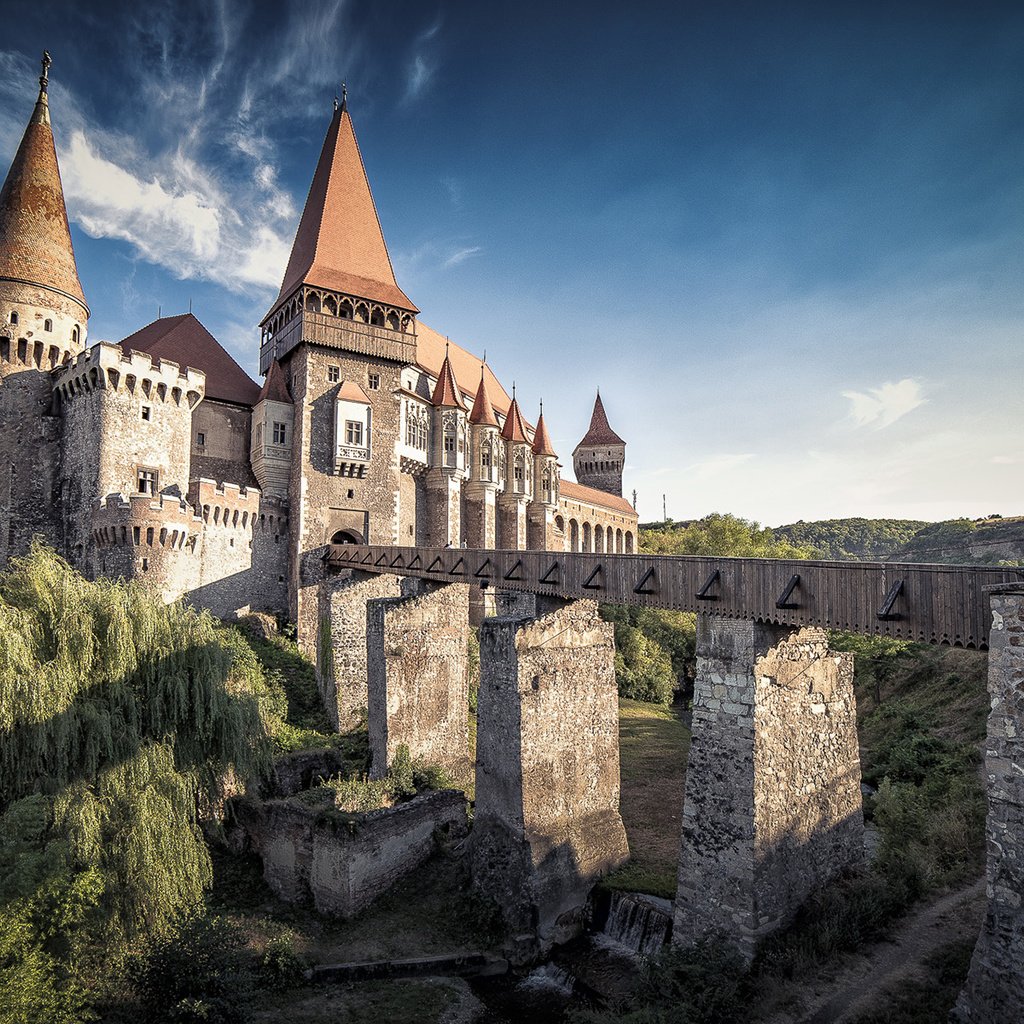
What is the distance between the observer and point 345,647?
23.8m

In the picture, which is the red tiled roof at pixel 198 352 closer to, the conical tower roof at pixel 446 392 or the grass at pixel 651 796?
the conical tower roof at pixel 446 392

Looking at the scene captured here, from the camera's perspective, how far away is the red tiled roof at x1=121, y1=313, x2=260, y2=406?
2997 centimetres

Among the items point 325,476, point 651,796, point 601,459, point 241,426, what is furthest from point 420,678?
point 601,459

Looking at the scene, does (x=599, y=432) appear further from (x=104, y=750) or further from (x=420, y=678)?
(x=104, y=750)

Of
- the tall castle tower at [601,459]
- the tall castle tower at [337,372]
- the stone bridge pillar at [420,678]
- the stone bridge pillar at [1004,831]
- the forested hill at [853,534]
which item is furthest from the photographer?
the forested hill at [853,534]

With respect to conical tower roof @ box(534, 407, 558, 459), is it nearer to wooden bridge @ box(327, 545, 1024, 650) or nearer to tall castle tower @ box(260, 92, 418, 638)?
tall castle tower @ box(260, 92, 418, 638)

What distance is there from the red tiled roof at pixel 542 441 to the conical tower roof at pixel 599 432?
24.5m

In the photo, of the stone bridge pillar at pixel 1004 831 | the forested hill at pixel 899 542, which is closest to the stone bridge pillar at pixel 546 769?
the stone bridge pillar at pixel 1004 831

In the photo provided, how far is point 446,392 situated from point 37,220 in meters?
19.3

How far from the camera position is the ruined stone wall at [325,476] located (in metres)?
28.8

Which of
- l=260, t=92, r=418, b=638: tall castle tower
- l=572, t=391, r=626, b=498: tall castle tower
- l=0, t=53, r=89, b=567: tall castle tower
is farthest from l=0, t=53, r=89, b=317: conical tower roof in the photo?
l=572, t=391, r=626, b=498: tall castle tower

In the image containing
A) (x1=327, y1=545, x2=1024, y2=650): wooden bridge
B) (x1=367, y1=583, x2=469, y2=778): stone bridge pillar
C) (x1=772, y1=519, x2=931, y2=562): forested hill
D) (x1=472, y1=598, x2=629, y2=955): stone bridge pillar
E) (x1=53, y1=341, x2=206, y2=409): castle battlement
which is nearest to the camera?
(x1=327, y1=545, x2=1024, y2=650): wooden bridge

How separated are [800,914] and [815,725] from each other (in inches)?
113

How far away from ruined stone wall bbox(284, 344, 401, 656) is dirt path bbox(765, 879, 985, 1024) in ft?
73.3
